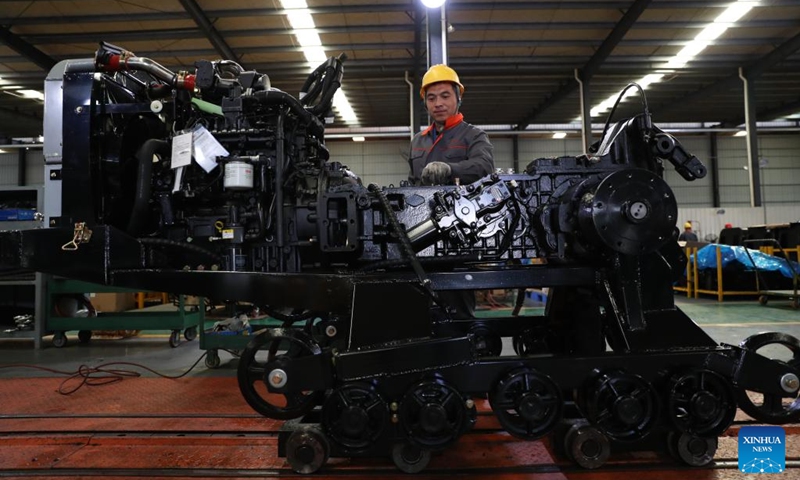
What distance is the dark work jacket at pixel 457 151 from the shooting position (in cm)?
271

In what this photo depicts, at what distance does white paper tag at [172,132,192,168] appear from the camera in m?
2.22

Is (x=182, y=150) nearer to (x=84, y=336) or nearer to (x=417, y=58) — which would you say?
(x=84, y=336)

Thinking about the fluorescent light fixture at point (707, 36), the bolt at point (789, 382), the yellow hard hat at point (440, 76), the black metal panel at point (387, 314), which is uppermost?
the fluorescent light fixture at point (707, 36)

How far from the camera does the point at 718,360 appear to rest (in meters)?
2.00

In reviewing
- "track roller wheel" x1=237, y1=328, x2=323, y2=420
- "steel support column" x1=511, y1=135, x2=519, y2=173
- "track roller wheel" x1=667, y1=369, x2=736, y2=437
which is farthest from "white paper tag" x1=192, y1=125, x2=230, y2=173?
"steel support column" x1=511, y1=135, x2=519, y2=173

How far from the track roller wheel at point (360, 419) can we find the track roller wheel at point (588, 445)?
93 centimetres

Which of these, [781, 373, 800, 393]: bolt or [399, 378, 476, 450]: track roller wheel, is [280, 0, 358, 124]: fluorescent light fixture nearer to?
[399, 378, 476, 450]: track roller wheel

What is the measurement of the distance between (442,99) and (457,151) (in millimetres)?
461

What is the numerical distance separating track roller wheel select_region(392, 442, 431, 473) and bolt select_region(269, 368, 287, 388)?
620 mm

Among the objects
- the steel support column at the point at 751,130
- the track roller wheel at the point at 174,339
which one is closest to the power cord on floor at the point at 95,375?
the track roller wheel at the point at 174,339

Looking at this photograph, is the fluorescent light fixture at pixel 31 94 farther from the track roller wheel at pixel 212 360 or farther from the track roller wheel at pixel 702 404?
the track roller wheel at pixel 702 404

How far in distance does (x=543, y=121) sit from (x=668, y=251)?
16.5 meters

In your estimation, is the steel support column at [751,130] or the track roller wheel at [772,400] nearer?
the track roller wheel at [772,400]

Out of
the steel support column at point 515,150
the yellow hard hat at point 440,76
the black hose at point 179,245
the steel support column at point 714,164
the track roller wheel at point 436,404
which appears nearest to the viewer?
the track roller wheel at point 436,404
